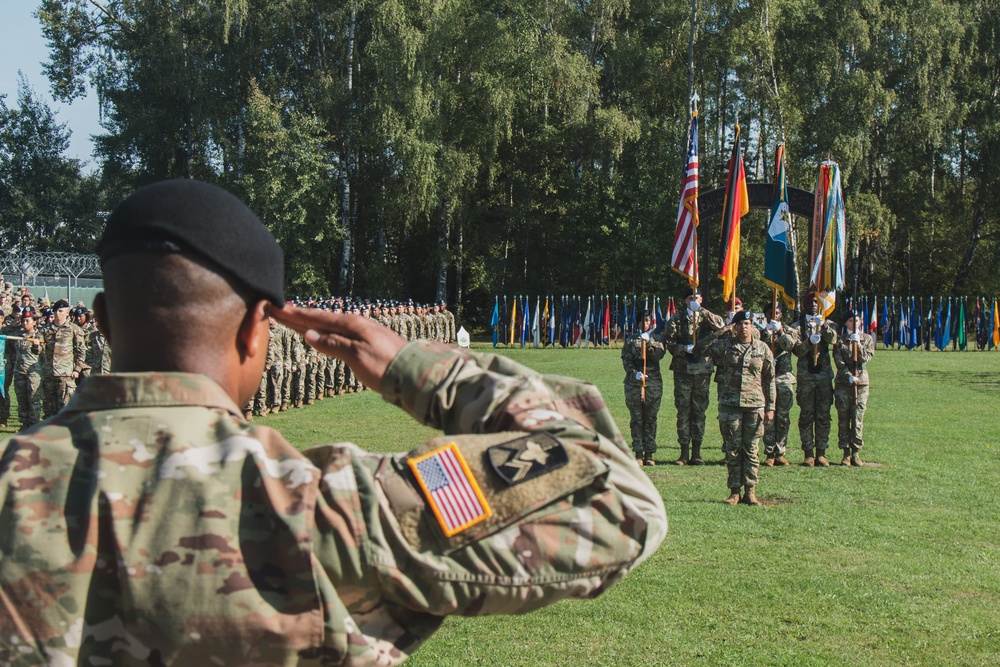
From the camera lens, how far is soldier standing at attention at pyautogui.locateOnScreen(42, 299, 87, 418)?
14.8 m

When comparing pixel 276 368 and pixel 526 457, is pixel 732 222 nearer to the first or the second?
pixel 276 368

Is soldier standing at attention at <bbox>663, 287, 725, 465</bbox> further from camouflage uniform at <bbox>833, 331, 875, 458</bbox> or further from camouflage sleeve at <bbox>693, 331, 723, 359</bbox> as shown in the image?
camouflage uniform at <bbox>833, 331, 875, 458</bbox>

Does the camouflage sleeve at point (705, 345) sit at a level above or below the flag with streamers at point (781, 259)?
below

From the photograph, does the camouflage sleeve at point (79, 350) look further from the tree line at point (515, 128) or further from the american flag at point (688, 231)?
the tree line at point (515, 128)

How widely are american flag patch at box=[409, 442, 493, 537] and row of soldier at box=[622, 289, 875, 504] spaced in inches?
461

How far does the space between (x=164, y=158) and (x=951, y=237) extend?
119 feet

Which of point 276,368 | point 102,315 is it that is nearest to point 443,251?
point 276,368

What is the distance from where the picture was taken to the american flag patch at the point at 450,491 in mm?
1410

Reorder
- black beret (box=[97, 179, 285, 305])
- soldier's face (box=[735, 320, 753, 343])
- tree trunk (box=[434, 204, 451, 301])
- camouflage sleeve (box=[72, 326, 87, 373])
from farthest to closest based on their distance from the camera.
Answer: tree trunk (box=[434, 204, 451, 301]), camouflage sleeve (box=[72, 326, 87, 373]), soldier's face (box=[735, 320, 753, 343]), black beret (box=[97, 179, 285, 305])

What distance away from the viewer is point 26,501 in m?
1.40

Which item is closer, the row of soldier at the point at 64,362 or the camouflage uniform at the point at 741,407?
the camouflage uniform at the point at 741,407

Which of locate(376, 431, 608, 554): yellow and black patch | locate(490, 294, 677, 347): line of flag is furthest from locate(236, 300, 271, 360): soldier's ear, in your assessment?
locate(490, 294, 677, 347): line of flag

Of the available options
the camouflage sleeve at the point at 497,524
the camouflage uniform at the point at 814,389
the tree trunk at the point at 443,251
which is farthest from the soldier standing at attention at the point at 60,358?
the tree trunk at the point at 443,251

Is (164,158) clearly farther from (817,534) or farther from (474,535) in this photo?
(474,535)
